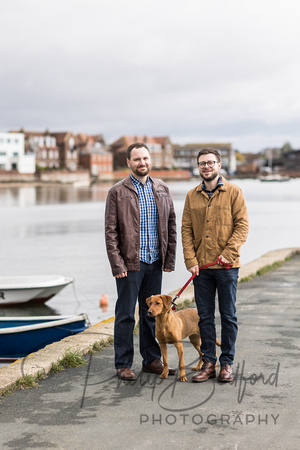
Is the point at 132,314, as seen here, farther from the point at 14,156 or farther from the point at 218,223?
the point at 14,156

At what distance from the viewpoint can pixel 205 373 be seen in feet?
19.2

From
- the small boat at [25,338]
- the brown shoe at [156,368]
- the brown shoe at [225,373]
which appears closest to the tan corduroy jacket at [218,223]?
the brown shoe at [225,373]

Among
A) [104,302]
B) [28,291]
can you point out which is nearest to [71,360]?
[28,291]

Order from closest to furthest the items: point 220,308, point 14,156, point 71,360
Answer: point 220,308 < point 71,360 < point 14,156

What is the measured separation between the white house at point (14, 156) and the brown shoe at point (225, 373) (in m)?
144

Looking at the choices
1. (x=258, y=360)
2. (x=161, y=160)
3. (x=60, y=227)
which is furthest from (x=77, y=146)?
(x=258, y=360)

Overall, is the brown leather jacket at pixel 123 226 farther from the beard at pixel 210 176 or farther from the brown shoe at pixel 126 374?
the brown shoe at pixel 126 374

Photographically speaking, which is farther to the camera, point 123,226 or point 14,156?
point 14,156

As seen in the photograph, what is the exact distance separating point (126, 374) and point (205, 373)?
767 millimetres

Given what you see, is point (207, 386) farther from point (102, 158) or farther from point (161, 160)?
point (161, 160)

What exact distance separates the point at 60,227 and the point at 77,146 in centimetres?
Result: 11656

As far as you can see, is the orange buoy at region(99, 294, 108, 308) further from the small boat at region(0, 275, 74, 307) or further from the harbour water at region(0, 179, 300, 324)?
the small boat at region(0, 275, 74, 307)

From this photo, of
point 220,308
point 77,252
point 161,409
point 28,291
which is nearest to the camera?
point 161,409

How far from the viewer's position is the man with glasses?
18.9 ft
